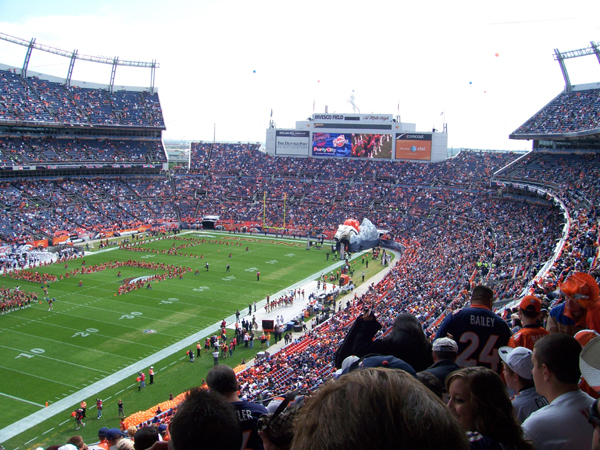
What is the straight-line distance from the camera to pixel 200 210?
5512cm

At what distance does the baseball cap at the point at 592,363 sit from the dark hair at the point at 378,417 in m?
1.45

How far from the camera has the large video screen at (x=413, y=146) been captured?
55.2 metres

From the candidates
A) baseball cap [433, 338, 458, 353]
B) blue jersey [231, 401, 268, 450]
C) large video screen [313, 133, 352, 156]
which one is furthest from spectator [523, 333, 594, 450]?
large video screen [313, 133, 352, 156]

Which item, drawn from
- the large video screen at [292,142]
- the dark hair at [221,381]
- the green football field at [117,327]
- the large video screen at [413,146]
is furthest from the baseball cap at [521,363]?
the large video screen at [292,142]

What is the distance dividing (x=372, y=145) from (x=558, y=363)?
55503 mm

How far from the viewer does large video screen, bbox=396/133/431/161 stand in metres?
55.2

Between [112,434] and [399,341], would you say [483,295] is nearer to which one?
[399,341]

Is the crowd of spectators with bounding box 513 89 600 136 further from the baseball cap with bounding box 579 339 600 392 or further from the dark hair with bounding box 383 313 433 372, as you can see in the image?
the baseball cap with bounding box 579 339 600 392

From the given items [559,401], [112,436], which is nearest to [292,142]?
[112,436]

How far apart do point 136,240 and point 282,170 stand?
22.1 m

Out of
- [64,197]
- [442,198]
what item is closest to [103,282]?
[64,197]

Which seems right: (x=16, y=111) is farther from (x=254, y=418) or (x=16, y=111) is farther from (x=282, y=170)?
(x=254, y=418)

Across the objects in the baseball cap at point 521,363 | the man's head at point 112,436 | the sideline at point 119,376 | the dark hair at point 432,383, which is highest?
the baseball cap at point 521,363

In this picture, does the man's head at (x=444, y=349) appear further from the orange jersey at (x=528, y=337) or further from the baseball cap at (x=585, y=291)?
the baseball cap at (x=585, y=291)
